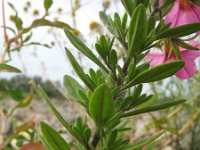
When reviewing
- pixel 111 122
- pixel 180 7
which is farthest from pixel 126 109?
pixel 180 7

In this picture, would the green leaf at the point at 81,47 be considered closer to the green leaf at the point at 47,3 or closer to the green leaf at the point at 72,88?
the green leaf at the point at 72,88

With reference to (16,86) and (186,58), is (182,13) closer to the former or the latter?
(186,58)

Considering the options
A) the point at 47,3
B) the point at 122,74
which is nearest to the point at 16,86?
the point at 47,3

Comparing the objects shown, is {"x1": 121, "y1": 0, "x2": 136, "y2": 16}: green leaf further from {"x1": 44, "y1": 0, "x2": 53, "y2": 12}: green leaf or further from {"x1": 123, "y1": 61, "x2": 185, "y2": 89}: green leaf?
{"x1": 44, "y1": 0, "x2": 53, "y2": 12}: green leaf

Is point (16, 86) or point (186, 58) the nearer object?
point (186, 58)

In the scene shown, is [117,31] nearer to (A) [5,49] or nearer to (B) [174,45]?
(B) [174,45]

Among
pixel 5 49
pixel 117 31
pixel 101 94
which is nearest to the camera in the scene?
pixel 101 94
